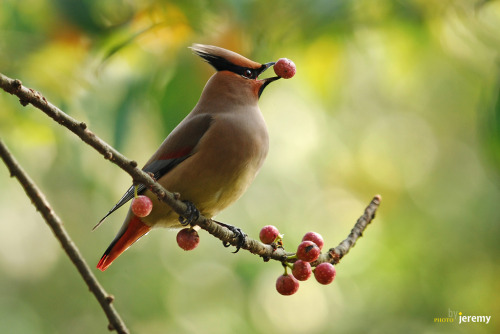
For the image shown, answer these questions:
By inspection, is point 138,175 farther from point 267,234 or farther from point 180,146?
point 180,146

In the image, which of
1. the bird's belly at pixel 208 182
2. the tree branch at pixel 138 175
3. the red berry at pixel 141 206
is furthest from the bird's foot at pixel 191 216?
the red berry at pixel 141 206

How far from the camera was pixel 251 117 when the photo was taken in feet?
10.5

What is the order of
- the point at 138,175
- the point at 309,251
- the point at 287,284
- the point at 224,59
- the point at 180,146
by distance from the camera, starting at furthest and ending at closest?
the point at 224,59
the point at 180,146
the point at 287,284
the point at 309,251
the point at 138,175

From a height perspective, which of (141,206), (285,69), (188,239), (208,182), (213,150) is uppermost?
(285,69)

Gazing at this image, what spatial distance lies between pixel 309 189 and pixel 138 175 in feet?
23.6

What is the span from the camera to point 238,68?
335 centimetres

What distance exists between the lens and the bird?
295cm

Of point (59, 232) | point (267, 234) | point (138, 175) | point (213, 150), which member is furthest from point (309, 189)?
point (138, 175)

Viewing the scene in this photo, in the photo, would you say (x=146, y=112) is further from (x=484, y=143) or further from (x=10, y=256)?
(x=10, y=256)

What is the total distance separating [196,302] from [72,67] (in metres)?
5.91

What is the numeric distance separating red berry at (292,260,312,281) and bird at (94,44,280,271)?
0.67m

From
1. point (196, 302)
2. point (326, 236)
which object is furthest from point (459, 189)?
point (196, 302)

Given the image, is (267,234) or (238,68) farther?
(238,68)

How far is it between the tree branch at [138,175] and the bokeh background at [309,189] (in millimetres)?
1058
